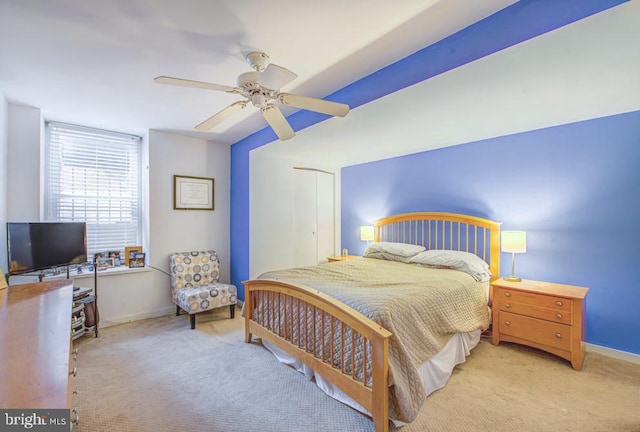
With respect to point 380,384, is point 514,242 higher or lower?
higher

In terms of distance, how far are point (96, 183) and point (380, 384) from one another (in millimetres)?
4023

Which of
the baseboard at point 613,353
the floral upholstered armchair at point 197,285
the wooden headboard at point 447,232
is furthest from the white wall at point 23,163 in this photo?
the baseboard at point 613,353

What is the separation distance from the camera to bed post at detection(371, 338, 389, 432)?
5.28ft

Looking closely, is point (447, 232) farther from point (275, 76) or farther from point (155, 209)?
point (155, 209)

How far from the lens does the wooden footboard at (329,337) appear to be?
5.40 ft

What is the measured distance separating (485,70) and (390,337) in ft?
5.91

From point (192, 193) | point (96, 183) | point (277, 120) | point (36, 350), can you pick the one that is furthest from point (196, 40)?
point (96, 183)

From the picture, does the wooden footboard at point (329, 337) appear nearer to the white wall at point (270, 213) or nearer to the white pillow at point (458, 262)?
the white wall at point (270, 213)

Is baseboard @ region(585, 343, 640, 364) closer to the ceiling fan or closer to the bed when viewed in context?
the bed

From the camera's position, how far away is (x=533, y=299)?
257cm

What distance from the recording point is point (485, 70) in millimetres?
1854

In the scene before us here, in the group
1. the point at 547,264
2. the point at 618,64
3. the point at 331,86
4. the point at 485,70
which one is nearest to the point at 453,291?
the point at 547,264

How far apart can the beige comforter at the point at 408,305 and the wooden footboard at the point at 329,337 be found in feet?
0.32

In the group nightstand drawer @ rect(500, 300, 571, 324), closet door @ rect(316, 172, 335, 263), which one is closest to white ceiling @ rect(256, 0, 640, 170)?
closet door @ rect(316, 172, 335, 263)
